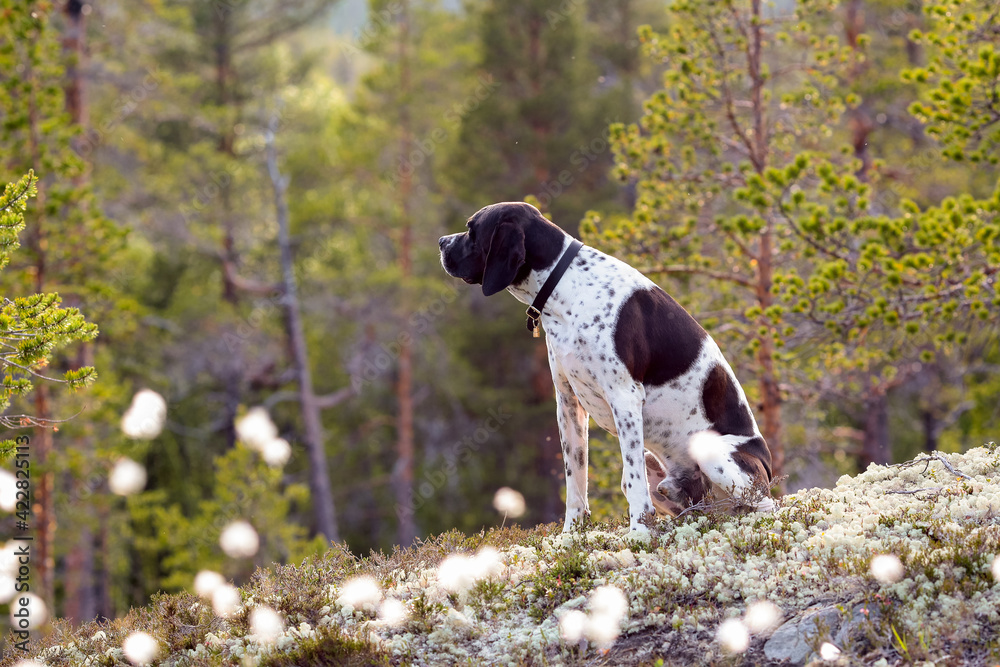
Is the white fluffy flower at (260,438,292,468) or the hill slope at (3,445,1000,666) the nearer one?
the hill slope at (3,445,1000,666)

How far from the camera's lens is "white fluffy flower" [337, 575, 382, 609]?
500 cm

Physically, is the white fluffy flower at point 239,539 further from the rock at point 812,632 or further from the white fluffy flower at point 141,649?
the rock at point 812,632

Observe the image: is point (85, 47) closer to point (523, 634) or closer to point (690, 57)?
point (690, 57)

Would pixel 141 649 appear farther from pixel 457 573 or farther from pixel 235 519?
pixel 235 519

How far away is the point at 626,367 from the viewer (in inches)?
215

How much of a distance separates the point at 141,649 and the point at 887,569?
415 centimetres

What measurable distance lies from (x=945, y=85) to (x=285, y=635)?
7753mm

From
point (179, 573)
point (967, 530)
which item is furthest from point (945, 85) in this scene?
point (179, 573)

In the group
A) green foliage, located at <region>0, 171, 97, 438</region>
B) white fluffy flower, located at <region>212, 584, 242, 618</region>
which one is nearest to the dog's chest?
white fluffy flower, located at <region>212, 584, 242, 618</region>

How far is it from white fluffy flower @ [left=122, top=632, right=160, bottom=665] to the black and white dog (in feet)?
8.93

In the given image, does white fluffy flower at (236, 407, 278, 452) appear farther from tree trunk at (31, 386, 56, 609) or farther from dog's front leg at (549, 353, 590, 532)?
dog's front leg at (549, 353, 590, 532)

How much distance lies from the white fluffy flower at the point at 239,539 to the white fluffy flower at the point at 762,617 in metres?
15.5

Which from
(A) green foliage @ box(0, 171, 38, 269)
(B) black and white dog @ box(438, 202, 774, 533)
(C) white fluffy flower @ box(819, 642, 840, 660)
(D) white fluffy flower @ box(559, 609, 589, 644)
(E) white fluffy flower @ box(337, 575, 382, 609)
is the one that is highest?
(A) green foliage @ box(0, 171, 38, 269)

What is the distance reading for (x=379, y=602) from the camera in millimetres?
5047
